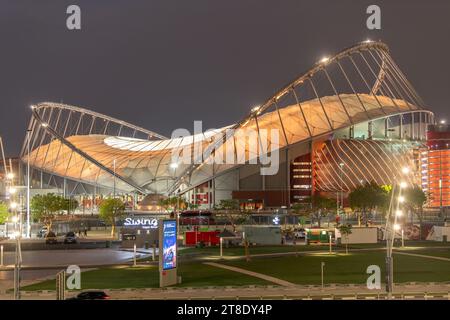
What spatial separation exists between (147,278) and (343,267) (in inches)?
632

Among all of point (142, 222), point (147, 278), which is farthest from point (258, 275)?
point (142, 222)

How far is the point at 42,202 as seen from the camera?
383 ft

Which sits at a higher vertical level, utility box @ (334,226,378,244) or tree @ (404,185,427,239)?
tree @ (404,185,427,239)

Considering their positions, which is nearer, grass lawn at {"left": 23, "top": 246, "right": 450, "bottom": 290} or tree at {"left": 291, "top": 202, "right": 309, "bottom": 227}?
grass lawn at {"left": 23, "top": 246, "right": 450, "bottom": 290}

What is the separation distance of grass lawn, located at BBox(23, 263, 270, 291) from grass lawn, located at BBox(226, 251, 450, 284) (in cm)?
319

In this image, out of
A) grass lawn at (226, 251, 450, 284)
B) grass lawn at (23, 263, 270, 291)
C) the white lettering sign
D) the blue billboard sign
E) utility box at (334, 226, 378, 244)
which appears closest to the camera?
grass lawn at (23, 263, 270, 291)

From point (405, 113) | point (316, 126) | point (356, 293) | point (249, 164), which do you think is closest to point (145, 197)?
point (249, 164)

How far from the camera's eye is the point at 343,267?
56.4 m

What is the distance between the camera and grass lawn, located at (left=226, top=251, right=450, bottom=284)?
49.0 meters

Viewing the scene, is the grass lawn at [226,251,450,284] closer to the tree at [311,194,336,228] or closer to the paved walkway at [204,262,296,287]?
the paved walkway at [204,262,296,287]

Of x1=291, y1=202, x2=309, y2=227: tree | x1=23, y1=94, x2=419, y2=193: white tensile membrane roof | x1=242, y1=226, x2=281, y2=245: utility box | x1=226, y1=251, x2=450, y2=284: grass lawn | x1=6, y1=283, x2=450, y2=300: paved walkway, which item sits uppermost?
x1=23, y1=94, x2=419, y2=193: white tensile membrane roof

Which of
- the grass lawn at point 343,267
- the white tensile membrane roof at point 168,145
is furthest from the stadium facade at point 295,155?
the grass lawn at point 343,267

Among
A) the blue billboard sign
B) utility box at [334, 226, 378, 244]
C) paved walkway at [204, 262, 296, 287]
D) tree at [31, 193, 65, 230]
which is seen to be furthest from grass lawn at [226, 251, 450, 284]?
tree at [31, 193, 65, 230]

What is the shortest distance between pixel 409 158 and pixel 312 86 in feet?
116
